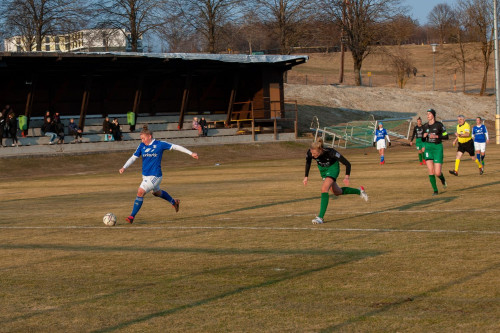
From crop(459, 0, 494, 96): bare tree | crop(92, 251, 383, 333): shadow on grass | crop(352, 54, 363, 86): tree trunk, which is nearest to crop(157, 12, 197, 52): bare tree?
crop(352, 54, 363, 86): tree trunk

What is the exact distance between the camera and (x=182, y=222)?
550 inches

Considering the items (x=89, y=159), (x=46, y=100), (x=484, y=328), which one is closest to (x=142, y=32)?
(x=46, y=100)

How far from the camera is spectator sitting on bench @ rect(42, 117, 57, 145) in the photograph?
39500mm

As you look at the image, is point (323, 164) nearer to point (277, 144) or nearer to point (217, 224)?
point (217, 224)

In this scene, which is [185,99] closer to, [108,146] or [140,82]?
[140,82]

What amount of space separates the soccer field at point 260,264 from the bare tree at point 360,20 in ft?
182

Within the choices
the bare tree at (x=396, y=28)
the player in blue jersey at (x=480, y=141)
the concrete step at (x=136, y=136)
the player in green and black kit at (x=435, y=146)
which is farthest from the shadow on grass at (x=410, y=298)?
the bare tree at (x=396, y=28)

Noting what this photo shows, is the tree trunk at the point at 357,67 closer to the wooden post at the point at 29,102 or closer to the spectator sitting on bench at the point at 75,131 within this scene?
the spectator sitting on bench at the point at 75,131

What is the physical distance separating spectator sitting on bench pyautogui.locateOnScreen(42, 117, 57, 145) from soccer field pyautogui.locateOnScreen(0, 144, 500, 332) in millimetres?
21562

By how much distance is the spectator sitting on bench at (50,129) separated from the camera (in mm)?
39500

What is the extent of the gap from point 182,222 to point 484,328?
8562mm

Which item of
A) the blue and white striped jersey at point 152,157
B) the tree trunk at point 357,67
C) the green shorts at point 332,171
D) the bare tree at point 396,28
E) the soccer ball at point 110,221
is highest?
the bare tree at point 396,28

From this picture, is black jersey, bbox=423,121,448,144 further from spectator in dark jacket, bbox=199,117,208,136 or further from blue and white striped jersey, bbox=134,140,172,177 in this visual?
spectator in dark jacket, bbox=199,117,208,136

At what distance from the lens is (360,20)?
2862 inches
